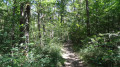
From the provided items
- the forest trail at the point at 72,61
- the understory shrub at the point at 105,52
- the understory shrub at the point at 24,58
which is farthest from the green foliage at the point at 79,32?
the understory shrub at the point at 24,58

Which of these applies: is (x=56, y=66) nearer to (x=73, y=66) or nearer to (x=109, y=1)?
(x=73, y=66)

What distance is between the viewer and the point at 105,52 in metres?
5.09

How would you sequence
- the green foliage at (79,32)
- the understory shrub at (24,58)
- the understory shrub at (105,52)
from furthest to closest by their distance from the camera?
1. the green foliage at (79,32)
2. the understory shrub at (105,52)
3. the understory shrub at (24,58)

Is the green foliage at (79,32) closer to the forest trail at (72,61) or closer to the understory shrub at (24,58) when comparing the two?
the forest trail at (72,61)

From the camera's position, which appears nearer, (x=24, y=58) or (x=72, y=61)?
(x=24, y=58)

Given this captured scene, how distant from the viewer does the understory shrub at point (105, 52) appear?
3.96 meters

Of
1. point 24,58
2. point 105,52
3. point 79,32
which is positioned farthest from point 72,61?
point 24,58

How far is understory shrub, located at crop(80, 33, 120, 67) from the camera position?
3.96 m

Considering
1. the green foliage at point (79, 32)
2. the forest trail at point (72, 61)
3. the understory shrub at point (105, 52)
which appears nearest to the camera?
the understory shrub at point (105, 52)

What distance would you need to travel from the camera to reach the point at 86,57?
21.6ft

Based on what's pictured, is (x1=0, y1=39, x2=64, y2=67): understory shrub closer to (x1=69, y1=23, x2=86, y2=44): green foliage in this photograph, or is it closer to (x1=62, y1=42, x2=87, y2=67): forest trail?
(x1=62, y1=42, x2=87, y2=67): forest trail

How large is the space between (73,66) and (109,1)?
790 centimetres

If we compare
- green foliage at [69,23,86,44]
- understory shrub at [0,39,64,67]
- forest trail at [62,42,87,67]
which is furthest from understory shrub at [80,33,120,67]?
green foliage at [69,23,86,44]

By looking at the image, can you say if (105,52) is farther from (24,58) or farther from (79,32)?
(79,32)
